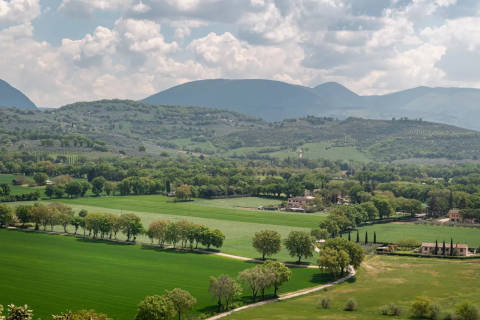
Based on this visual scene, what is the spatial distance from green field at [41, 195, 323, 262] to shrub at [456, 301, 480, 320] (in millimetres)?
41115

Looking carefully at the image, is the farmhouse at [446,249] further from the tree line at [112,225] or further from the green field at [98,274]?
the tree line at [112,225]

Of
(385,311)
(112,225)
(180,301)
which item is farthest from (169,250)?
(385,311)

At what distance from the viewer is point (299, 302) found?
72688 millimetres

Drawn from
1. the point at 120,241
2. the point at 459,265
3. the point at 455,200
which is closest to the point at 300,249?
the point at 459,265

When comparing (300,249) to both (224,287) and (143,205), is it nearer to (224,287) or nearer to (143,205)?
(224,287)

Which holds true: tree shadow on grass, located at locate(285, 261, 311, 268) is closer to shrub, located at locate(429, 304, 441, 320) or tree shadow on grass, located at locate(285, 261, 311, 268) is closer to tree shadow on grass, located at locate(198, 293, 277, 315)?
tree shadow on grass, located at locate(198, 293, 277, 315)

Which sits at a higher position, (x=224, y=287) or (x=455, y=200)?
(x=455, y=200)

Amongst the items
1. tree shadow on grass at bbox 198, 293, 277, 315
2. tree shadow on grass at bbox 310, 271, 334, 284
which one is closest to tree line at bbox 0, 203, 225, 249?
tree shadow on grass at bbox 310, 271, 334, 284

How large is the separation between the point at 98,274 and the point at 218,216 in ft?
225

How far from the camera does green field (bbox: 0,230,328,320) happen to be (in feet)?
218

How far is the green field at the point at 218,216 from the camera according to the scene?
118137mm

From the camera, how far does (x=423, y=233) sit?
128 metres

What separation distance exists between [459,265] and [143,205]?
94.4 meters

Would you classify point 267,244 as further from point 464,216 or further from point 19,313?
point 464,216
